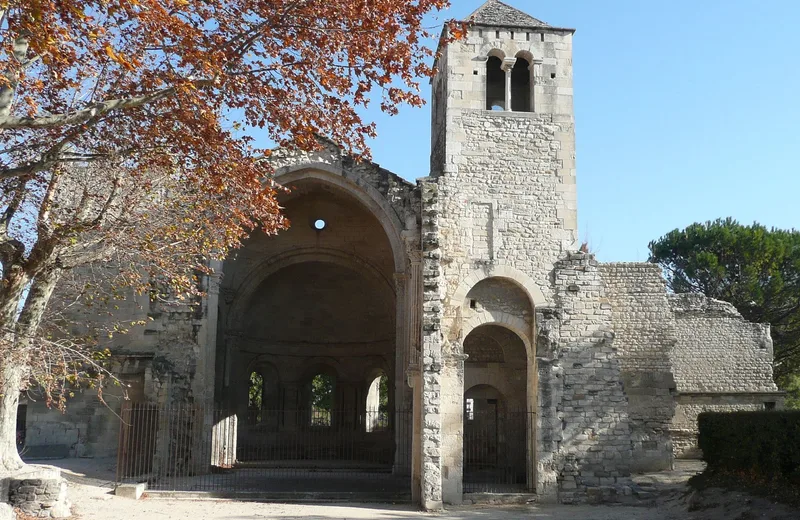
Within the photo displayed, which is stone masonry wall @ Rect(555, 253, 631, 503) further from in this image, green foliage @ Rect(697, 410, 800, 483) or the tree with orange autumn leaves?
the tree with orange autumn leaves

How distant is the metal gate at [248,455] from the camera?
49.8ft

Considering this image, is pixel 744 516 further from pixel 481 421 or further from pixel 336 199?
pixel 336 199

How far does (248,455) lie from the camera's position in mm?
20656

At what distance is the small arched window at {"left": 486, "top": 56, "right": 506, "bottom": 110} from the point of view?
16953 mm

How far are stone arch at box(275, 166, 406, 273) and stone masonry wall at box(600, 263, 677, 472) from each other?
216 inches

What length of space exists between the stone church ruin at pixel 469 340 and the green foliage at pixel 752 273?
785 cm

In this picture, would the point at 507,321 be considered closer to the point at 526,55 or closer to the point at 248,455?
the point at 526,55

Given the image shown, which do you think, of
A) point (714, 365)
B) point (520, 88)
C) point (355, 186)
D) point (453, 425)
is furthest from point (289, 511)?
point (714, 365)

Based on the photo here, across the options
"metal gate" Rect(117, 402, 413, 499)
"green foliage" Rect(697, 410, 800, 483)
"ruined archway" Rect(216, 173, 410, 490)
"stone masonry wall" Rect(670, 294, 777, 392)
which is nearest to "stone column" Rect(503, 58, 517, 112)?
"ruined archway" Rect(216, 173, 410, 490)

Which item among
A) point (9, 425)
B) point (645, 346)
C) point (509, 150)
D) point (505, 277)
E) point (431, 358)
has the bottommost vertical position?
point (9, 425)

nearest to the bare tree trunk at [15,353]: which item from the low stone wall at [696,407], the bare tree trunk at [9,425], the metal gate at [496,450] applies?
the bare tree trunk at [9,425]

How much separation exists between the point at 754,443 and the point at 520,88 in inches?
361

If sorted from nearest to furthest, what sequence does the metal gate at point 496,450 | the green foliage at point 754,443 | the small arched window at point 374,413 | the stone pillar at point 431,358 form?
the green foliage at point 754,443 < the stone pillar at point 431,358 < the metal gate at point 496,450 < the small arched window at point 374,413

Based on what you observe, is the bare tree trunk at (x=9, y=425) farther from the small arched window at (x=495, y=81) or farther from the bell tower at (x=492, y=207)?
the small arched window at (x=495, y=81)
